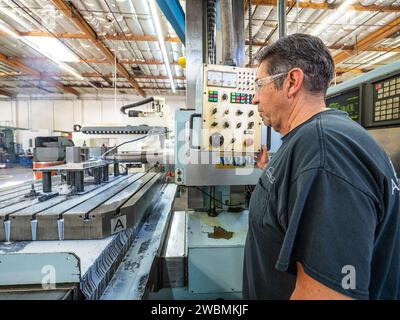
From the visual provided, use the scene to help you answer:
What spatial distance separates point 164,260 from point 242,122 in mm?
834

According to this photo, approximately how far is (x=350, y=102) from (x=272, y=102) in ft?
2.60

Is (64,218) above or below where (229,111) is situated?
below

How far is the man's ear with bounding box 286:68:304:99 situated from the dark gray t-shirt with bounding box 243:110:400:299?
96 mm

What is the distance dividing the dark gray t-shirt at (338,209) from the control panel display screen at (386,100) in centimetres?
61

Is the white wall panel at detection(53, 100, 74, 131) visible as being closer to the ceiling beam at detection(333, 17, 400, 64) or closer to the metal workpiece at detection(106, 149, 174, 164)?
the metal workpiece at detection(106, 149, 174, 164)

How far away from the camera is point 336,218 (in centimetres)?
43

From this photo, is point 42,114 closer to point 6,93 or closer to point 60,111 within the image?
point 60,111

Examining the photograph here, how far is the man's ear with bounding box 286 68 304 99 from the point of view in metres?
0.60

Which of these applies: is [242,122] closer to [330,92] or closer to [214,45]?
[330,92]

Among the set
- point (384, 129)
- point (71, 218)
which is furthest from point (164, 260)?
point (384, 129)

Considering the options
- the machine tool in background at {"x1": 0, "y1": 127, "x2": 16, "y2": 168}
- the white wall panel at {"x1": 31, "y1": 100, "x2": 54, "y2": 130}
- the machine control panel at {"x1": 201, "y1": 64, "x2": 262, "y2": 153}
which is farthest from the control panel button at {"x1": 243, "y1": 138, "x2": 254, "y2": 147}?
the white wall panel at {"x1": 31, "y1": 100, "x2": 54, "y2": 130}

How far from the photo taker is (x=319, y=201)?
44cm

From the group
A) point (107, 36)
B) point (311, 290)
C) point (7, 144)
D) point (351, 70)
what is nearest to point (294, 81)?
point (311, 290)

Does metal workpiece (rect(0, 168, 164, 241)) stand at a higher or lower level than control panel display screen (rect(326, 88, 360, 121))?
lower
